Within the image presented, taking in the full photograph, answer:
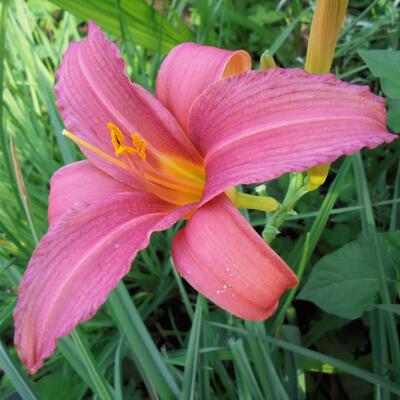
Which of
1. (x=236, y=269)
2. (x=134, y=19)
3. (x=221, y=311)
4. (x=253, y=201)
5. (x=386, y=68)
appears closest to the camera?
(x=236, y=269)

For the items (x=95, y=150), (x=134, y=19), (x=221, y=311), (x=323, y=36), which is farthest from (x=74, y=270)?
(x=134, y=19)

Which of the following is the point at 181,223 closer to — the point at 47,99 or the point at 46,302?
the point at 47,99

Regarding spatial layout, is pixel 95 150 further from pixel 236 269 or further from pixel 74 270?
pixel 236 269

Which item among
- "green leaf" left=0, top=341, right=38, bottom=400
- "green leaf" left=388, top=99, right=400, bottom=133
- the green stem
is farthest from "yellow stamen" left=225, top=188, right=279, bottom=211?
"green leaf" left=0, top=341, right=38, bottom=400

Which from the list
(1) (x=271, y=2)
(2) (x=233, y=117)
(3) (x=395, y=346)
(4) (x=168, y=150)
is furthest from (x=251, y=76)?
(1) (x=271, y=2)

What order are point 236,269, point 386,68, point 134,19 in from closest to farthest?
point 236,269
point 386,68
point 134,19

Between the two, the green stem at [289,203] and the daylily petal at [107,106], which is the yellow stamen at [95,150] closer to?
the daylily petal at [107,106]
